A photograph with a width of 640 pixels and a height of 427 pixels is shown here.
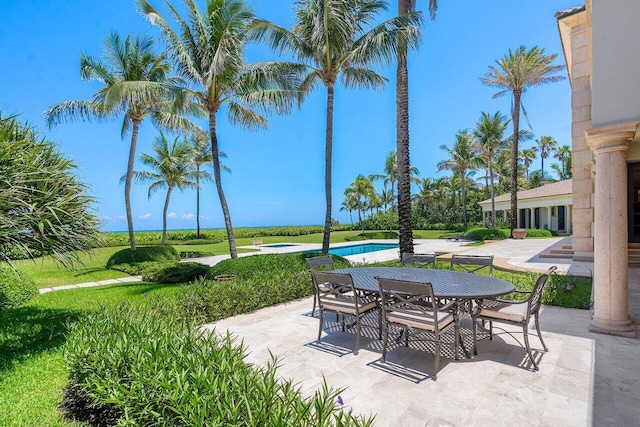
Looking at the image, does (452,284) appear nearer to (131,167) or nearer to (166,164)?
(131,167)

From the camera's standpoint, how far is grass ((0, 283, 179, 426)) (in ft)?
9.99

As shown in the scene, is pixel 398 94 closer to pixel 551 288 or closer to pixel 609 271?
pixel 551 288

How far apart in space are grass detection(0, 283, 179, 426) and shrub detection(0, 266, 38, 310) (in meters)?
0.35

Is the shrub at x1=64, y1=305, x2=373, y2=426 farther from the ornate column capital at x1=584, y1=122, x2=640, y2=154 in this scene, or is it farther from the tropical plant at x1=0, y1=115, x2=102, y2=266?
the ornate column capital at x1=584, y1=122, x2=640, y2=154

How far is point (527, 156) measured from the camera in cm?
5178

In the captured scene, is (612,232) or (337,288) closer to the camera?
(612,232)

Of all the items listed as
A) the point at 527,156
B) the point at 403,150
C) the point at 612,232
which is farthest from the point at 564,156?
the point at 612,232

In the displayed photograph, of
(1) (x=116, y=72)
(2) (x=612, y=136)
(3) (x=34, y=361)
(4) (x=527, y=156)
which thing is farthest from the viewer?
(4) (x=527, y=156)

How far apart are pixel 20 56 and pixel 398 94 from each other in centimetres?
1323

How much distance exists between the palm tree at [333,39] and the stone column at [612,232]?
697 cm

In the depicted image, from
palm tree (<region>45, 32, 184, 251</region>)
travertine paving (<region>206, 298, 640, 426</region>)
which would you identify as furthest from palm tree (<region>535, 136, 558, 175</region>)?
travertine paving (<region>206, 298, 640, 426</region>)

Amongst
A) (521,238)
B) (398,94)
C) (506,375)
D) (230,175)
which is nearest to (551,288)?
(506,375)

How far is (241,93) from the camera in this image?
11836mm

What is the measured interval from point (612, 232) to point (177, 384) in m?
6.10
